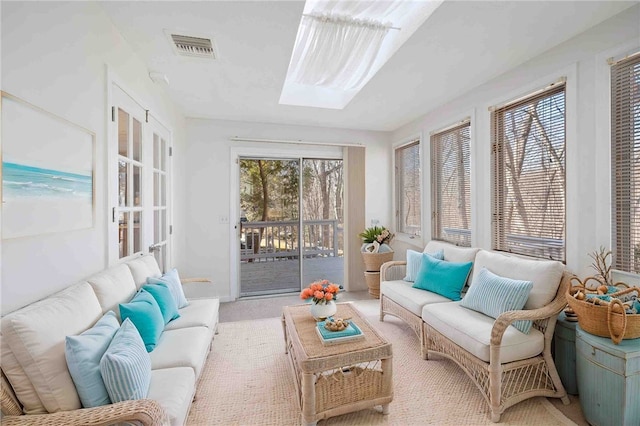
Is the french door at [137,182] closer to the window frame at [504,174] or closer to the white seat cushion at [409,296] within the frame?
the white seat cushion at [409,296]

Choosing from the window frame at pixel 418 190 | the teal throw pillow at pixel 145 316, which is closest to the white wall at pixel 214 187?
the window frame at pixel 418 190

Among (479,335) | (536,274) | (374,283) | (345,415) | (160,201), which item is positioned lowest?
(345,415)

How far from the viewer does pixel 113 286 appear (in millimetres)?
1674

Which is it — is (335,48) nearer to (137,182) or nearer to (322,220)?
(137,182)

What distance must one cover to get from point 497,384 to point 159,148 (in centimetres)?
349

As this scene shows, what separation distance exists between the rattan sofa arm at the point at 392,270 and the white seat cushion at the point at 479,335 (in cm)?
111

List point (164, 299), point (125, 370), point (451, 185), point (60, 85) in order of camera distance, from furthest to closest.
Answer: point (451, 185)
point (164, 299)
point (60, 85)
point (125, 370)

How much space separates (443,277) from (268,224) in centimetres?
267

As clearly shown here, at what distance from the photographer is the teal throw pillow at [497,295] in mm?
1921

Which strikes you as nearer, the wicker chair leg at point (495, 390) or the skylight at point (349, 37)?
the wicker chair leg at point (495, 390)

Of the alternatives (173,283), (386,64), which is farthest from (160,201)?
(386,64)

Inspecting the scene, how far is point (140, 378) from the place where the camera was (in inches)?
48.5

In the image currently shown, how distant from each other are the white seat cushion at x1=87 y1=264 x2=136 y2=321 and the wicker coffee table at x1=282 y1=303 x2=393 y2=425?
3.64 feet

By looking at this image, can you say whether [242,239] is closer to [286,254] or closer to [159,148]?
[286,254]
